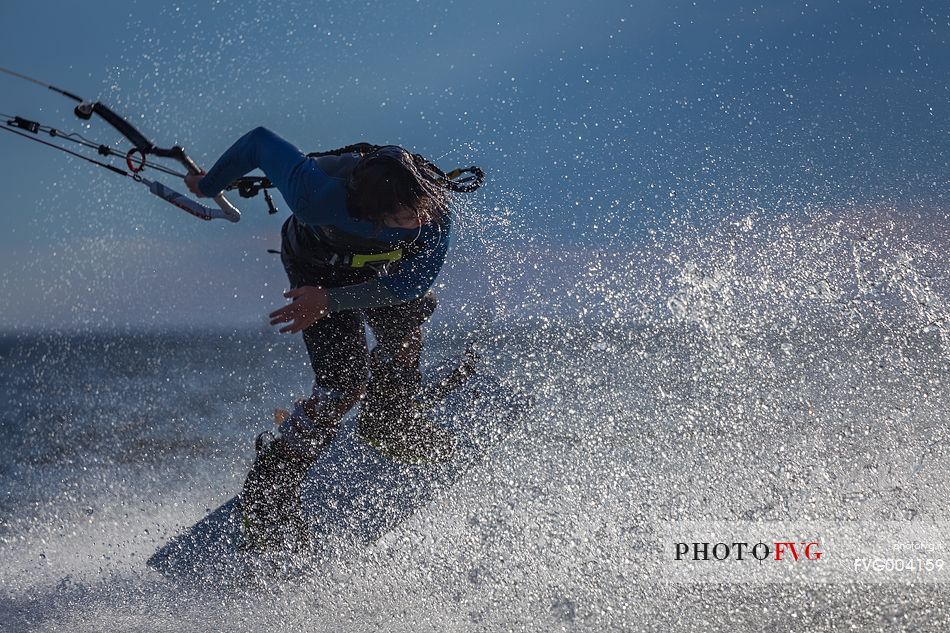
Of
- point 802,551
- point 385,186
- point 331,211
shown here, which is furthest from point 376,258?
point 802,551

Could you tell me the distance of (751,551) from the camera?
12.5ft

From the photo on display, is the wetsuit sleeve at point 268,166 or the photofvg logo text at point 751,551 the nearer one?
the wetsuit sleeve at point 268,166

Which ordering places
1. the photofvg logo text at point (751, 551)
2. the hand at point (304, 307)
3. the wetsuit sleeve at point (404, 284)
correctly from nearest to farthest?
the hand at point (304, 307), the wetsuit sleeve at point (404, 284), the photofvg logo text at point (751, 551)

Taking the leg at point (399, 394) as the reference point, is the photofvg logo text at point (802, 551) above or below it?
below

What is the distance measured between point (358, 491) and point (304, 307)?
126 centimetres

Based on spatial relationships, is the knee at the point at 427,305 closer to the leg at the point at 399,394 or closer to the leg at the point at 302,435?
the leg at the point at 399,394

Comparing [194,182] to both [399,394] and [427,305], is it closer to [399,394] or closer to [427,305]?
[427,305]

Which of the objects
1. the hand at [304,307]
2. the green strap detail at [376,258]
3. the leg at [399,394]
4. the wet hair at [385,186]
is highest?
the wet hair at [385,186]

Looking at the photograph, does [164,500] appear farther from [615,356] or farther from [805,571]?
[805,571]

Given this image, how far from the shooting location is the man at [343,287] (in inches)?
128

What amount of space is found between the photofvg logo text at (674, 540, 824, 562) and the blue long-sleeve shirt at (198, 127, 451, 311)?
1.66m

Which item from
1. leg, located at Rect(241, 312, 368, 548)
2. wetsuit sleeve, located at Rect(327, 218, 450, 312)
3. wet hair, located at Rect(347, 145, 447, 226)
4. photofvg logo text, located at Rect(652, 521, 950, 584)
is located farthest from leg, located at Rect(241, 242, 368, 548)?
photofvg logo text, located at Rect(652, 521, 950, 584)

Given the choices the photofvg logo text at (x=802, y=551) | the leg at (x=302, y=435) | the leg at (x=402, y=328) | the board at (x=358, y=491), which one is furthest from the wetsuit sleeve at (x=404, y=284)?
the photofvg logo text at (x=802, y=551)

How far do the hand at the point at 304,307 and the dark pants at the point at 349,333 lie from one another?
0.48m
